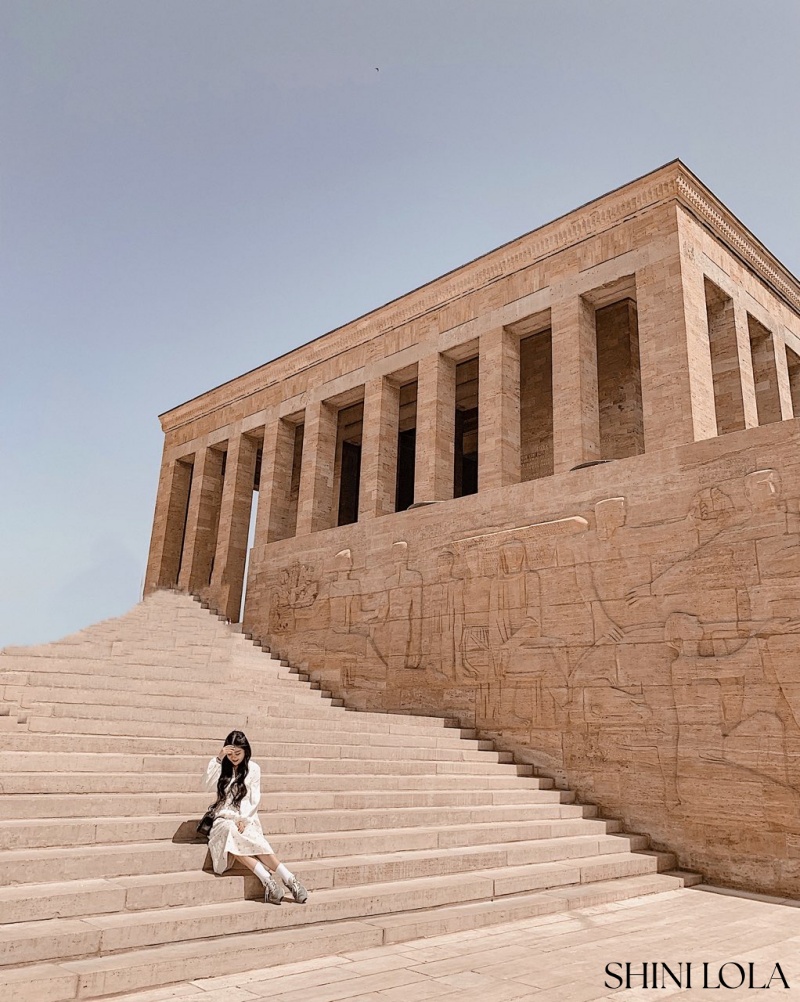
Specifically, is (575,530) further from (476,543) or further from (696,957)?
(696,957)

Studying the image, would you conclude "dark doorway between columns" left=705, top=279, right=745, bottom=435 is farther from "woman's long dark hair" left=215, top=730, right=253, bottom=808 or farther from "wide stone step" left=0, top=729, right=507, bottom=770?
"woman's long dark hair" left=215, top=730, right=253, bottom=808

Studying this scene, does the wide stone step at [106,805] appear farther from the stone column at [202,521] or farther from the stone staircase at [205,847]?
the stone column at [202,521]

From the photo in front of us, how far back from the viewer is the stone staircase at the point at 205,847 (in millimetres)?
4051

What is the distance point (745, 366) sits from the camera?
39.4ft

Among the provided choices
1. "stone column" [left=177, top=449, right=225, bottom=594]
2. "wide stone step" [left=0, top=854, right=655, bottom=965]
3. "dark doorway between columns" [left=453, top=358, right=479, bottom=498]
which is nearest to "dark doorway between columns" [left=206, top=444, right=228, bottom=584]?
"stone column" [left=177, top=449, right=225, bottom=594]

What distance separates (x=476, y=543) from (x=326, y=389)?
22.6 ft

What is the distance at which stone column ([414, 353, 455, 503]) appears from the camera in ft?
44.1

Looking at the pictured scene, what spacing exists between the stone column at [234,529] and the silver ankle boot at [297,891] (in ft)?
42.0

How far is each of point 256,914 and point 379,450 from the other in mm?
10786

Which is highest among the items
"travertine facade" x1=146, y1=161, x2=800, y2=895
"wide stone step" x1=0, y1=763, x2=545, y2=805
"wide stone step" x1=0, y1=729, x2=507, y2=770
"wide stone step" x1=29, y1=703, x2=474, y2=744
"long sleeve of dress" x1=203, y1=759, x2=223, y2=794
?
"travertine facade" x1=146, y1=161, x2=800, y2=895


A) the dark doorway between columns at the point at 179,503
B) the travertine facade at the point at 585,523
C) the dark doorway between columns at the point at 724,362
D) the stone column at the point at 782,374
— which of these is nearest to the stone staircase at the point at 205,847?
the travertine facade at the point at 585,523

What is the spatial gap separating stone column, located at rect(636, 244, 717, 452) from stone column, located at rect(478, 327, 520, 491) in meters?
2.48

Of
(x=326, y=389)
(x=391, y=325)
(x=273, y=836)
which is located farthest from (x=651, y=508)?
(x=326, y=389)

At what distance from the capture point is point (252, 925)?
450 centimetres
